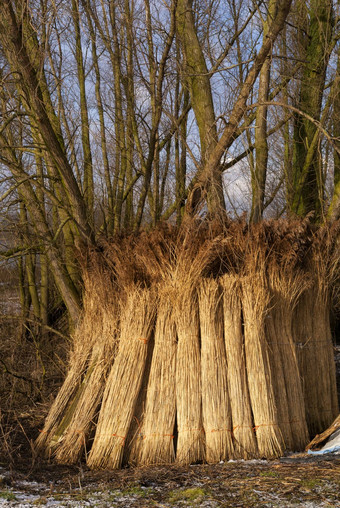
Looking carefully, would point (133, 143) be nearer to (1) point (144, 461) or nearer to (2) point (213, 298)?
(2) point (213, 298)

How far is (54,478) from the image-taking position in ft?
10.2

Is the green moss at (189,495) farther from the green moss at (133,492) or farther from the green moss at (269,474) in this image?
the green moss at (269,474)

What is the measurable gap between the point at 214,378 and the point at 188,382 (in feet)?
0.62

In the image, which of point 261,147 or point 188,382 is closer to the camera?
point 188,382

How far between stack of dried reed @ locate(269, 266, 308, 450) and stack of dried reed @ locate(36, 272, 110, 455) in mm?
1384

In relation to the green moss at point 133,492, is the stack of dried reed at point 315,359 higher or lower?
higher

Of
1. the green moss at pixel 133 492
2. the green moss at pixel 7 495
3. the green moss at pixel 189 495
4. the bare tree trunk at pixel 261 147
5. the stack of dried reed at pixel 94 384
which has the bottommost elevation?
the green moss at pixel 189 495

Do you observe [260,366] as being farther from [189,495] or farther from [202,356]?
[189,495]

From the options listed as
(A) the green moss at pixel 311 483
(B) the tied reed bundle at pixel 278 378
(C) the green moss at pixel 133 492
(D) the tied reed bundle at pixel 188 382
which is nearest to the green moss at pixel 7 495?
(C) the green moss at pixel 133 492

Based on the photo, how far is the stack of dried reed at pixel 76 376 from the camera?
387 cm

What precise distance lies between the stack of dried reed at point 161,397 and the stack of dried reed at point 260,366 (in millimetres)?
565

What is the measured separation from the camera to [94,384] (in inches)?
155

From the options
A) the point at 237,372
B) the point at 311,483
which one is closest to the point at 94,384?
the point at 237,372

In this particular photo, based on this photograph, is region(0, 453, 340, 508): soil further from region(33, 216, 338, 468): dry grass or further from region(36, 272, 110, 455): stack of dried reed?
region(36, 272, 110, 455): stack of dried reed
